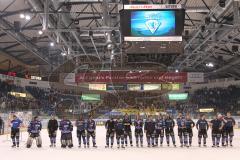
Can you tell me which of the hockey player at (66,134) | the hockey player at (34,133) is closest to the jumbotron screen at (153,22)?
the hockey player at (66,134)

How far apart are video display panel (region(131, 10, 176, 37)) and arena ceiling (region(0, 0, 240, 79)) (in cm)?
141

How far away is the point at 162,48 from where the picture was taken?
12.2 m

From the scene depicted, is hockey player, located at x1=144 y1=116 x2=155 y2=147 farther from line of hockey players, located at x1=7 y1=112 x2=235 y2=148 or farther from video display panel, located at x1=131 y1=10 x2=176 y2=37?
video display panel, located at x1=131 y1=10 x2=176 y2=37

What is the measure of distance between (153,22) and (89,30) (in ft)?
26.9

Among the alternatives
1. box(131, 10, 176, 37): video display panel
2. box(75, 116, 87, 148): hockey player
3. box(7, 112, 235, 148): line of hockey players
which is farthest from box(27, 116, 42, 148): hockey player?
Answer: box(131, 10, 176, 37): video display panel

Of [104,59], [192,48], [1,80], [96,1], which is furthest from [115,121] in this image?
[1,80]

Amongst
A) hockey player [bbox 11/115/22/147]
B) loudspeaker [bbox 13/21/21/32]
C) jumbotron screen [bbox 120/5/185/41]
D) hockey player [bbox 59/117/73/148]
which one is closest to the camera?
jumbotron screen [bbox 120/5/185/41]

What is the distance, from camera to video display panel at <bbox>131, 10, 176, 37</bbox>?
12102 mm

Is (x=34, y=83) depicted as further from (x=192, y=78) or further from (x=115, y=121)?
(x=115, y=121)

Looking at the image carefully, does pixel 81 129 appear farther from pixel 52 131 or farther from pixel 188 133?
pixel 188 133

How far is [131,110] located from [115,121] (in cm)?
1892

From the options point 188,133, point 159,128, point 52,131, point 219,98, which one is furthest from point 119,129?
point 219,98

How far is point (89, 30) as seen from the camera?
782 inches

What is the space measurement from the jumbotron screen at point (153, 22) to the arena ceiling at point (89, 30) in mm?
1377
